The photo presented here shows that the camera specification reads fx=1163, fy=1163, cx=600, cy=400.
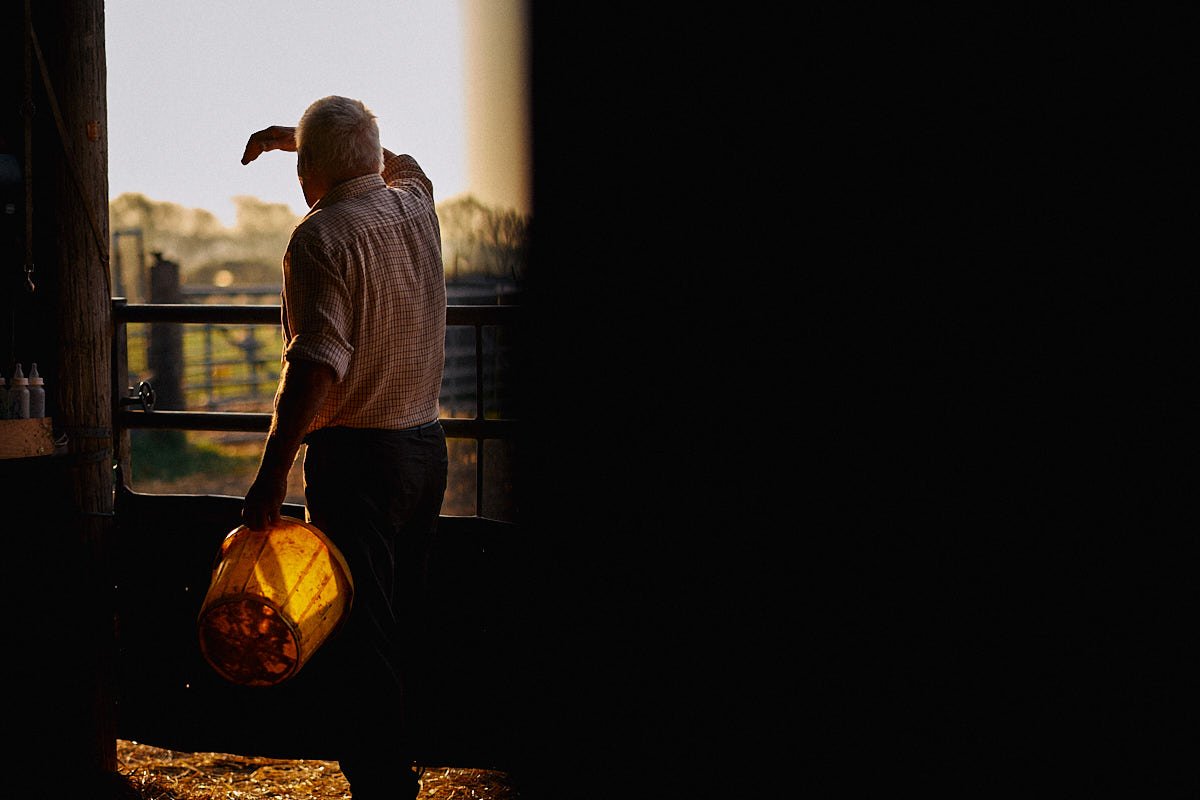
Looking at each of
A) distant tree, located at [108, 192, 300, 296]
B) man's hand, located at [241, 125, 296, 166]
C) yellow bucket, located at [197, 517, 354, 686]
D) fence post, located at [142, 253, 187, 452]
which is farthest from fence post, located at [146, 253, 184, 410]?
yellow bucket, located at [197, 517, 354, 686]

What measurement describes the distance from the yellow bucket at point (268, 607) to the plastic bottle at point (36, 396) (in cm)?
80

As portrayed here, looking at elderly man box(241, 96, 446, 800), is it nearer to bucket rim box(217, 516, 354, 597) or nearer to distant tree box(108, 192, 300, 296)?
bucket rim box(217, 516, 354, 597)

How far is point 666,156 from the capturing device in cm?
233

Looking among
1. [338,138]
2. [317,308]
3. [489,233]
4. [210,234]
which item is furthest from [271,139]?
[210,234]

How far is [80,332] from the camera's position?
2.95 meters

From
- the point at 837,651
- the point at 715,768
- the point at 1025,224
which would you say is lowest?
the point at 715,768

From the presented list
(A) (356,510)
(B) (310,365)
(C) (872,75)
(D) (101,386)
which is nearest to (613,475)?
(A) (356,510)

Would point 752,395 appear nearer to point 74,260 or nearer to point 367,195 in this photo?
point 367,195

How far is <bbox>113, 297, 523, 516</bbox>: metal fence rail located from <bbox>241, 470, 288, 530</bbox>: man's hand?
688 mm

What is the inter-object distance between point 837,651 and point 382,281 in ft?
4.04

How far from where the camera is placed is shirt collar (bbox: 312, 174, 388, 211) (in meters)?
2.33

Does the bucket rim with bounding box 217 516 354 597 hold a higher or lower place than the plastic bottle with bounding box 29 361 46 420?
lower

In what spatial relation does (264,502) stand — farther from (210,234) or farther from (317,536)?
(210,234)

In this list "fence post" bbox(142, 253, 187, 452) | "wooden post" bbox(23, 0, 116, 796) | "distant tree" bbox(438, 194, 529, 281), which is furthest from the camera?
"fence post" bbox(142, 253, 187, 452)
